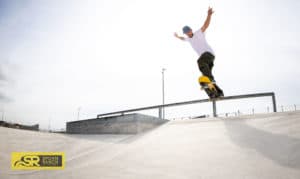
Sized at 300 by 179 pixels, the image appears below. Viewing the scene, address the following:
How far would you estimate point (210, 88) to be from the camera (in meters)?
5.62

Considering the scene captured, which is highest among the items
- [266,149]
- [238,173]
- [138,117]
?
[138,117]

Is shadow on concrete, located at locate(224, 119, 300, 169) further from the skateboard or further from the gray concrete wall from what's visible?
the gray concrete wall

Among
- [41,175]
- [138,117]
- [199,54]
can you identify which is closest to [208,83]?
[199,54]

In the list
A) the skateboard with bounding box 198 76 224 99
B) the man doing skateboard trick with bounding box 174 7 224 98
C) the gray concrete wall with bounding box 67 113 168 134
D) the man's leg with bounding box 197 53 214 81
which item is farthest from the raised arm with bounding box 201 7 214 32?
the gray concrete wall with bounding box 67 113 168 134

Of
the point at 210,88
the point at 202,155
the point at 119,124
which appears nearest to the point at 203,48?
the point at 210,88

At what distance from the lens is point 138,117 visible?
662 cm

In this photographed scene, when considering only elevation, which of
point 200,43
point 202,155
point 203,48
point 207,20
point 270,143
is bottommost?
point 202,155

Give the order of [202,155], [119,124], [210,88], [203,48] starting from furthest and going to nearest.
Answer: [119,124] → [203,48] → [210,88] → [202,155]

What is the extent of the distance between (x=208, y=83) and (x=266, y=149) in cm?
284

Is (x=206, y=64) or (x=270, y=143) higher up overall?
(x=206, y=64)

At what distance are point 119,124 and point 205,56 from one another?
375cm

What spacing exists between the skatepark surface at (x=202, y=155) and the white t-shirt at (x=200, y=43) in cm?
224

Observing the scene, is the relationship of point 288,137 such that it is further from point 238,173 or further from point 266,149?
point 238,173

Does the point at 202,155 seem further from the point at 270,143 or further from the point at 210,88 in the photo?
the point at 210,88
